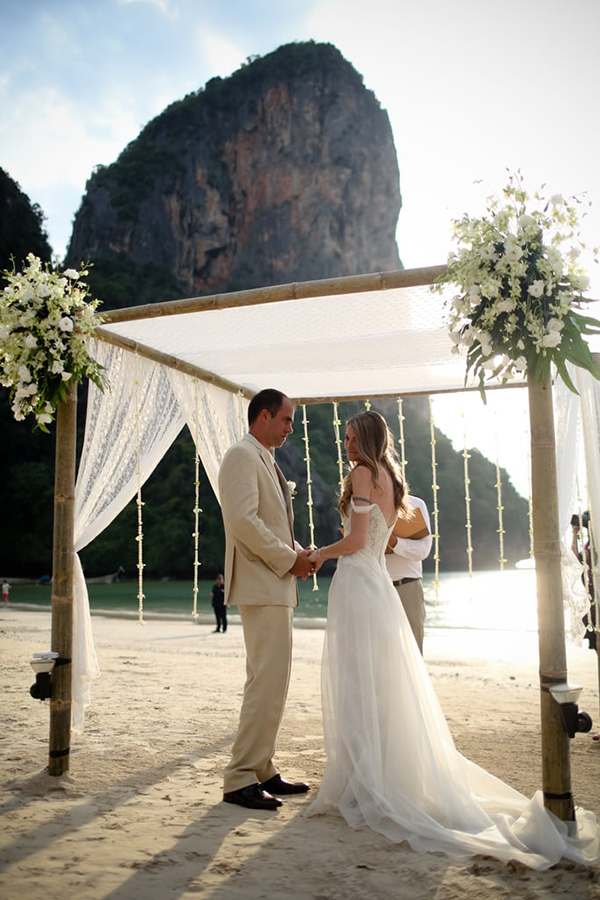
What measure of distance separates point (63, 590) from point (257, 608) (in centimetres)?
120

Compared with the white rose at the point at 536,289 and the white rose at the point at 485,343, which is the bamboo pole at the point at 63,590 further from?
the white rose at the point at 536,289

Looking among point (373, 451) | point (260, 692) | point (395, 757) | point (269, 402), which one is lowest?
point (395, 757)

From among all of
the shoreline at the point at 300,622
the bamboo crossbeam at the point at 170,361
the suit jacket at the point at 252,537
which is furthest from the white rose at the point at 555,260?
the shoreline at the point at 300,622

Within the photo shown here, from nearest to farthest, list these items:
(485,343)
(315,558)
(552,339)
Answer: (552,339) < (485,343) < (315,558)

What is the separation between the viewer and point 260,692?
344cm

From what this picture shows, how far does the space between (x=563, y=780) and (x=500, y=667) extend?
26.2 ft

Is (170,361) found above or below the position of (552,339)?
above

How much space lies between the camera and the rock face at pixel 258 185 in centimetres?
7038

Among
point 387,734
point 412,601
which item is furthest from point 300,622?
point 387,734

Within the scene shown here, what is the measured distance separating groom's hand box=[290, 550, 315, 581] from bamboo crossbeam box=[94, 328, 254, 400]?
2.02 meters

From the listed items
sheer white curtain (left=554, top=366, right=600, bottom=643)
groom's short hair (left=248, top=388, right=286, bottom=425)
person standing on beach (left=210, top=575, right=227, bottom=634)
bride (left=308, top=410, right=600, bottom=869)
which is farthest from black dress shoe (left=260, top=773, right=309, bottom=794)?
person standing on beach (left=210, top=575, right=227, bottom=634)

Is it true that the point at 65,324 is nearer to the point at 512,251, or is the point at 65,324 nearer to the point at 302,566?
the point at 302,566

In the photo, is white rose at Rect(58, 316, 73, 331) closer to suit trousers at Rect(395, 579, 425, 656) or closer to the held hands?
the held hands

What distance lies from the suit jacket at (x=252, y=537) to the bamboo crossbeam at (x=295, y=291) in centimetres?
85
